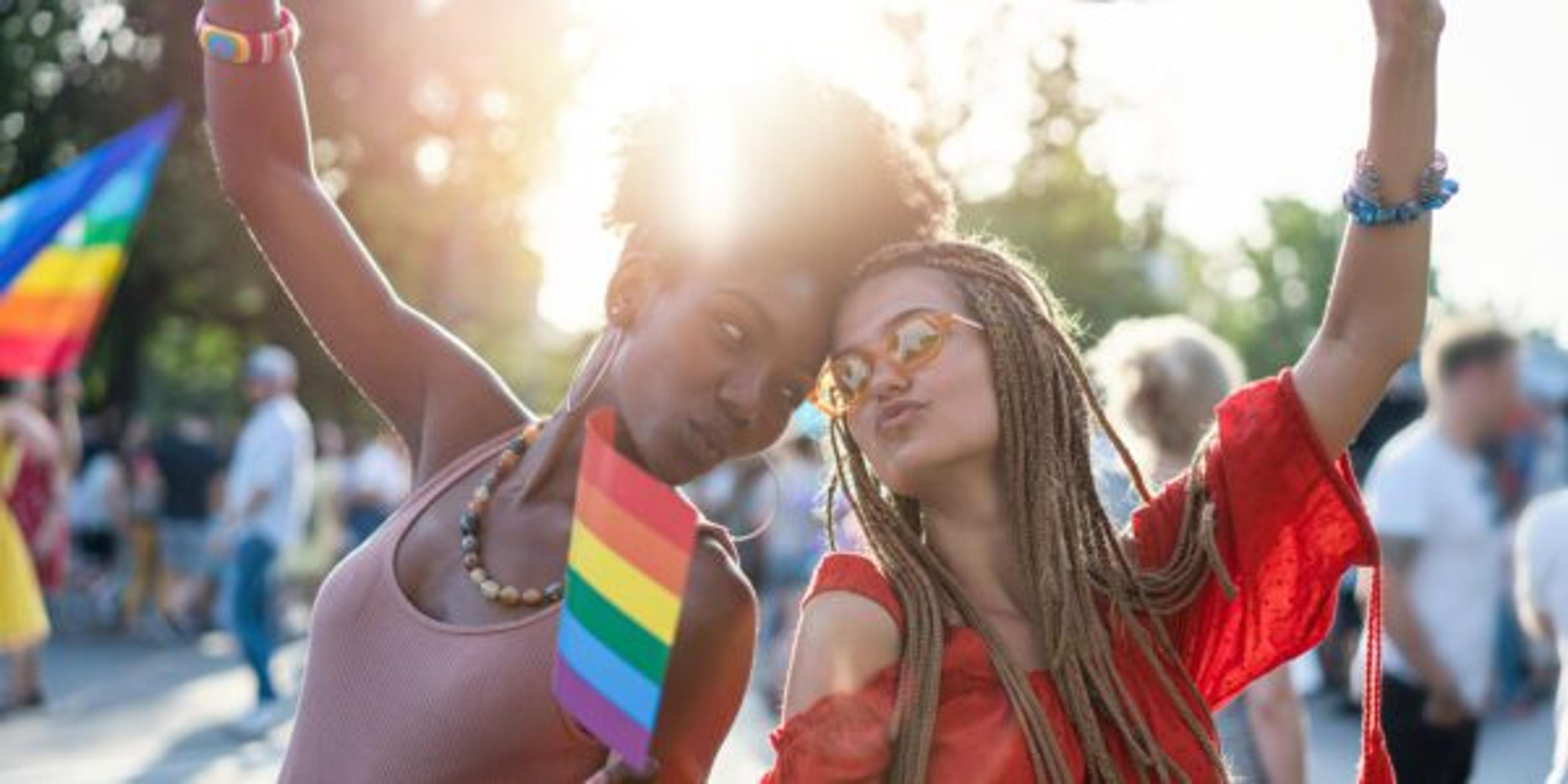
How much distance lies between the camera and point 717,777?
9.18 metres

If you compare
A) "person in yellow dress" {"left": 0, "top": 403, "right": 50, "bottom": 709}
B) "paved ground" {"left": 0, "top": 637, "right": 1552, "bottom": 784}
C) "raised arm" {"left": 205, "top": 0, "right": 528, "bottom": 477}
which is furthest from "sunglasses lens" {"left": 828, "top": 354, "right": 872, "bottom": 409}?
"person in yellow dress" {"left": 0, "top": 403, "right": 50, "bottom": 709}

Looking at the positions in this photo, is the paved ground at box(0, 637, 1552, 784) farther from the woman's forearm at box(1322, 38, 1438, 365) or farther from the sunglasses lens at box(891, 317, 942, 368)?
the woman's forearm at box(1322, 38, 1438, 365)

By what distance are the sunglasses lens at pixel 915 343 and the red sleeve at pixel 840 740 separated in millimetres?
351

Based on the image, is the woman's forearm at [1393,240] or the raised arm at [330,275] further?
the raised arm at [330,275]

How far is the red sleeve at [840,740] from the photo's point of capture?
210cm

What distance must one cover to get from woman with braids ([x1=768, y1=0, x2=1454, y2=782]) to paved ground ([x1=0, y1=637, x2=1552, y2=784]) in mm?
5842

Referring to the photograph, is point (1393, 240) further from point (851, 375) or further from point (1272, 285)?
point (1272, 285)

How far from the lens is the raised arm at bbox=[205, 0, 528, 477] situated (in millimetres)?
2557

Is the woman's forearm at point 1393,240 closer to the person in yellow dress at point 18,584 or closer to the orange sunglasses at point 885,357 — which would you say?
the orange sunglasses at point 885,357

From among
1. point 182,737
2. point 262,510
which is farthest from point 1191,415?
point 182,737

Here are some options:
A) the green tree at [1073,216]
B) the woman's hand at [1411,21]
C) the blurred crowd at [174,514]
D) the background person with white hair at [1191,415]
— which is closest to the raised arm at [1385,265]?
the woman's hand at [1411,21]

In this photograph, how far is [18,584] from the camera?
1011 cm

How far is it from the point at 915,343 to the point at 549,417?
0.45 m

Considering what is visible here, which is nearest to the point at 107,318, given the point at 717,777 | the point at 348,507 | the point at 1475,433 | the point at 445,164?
the point at 445,164
